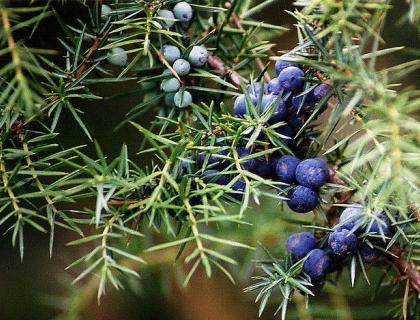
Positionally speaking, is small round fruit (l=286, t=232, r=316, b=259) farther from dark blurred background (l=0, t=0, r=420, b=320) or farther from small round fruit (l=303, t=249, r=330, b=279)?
dark blurred background (l=0, t=0, r=420, b=320)

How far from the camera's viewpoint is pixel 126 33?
387 mm

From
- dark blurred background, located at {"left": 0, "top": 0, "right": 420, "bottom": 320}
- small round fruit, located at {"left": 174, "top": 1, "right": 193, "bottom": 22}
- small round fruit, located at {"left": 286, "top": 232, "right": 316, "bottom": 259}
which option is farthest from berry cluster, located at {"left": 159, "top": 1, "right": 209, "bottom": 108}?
dark blurred background, located at {"left": 0, "top": 0, "right": 420, "bottom": 320}

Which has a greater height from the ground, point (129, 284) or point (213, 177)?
point (213, 177)

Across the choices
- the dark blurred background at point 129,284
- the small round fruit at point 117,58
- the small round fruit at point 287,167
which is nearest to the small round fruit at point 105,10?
the small round fruit at point 117,58

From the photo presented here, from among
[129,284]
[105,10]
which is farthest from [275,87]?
[129,284]

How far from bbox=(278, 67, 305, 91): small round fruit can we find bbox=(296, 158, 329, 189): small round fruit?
42 mm

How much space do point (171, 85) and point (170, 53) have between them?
2cm

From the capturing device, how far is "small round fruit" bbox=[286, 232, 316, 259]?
0.39 m

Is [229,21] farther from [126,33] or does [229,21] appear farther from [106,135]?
[106,135]

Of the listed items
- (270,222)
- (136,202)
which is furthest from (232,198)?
(270,222)

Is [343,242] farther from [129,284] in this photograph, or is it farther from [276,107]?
[129,284]

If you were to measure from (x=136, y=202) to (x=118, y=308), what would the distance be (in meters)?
0.49

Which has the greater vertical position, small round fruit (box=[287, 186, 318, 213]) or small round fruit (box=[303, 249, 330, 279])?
small round fruit (box=[287, 186, 318, 213])

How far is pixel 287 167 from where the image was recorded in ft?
1.20
